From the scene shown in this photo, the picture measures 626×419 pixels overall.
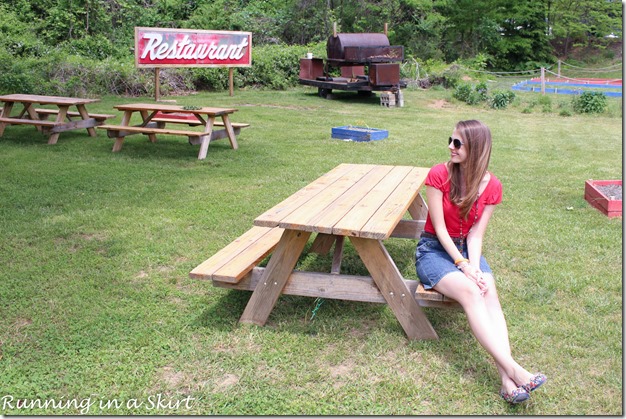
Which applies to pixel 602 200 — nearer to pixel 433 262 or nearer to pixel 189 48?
→ pixel 433 262

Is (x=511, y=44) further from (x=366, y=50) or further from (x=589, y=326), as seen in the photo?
(x=589, y=326)

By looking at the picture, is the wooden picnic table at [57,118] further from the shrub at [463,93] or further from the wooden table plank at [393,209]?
the shrub at [463,93]

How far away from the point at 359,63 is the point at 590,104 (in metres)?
5.84

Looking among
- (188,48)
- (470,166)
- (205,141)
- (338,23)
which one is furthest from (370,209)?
(338,23)

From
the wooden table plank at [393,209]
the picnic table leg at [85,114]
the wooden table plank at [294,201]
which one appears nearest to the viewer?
the wooden table plank at [393,209]

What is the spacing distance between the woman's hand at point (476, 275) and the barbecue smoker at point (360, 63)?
1339 cm

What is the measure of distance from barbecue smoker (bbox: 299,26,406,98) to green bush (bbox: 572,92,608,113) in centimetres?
436

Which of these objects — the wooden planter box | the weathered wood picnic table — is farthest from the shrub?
the weathered wood picnic table

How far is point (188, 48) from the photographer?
46.5 feet

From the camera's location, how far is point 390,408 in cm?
304

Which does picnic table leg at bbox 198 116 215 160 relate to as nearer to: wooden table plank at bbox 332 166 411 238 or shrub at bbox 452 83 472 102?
wooden table plank at bbox 332 166 411 238

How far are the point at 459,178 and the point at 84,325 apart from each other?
91.2 inches

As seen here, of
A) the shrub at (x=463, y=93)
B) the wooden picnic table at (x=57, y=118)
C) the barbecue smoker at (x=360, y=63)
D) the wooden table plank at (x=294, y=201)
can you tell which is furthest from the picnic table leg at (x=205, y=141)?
the shrub at (x=463, y=93)

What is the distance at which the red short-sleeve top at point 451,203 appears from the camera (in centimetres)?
375
